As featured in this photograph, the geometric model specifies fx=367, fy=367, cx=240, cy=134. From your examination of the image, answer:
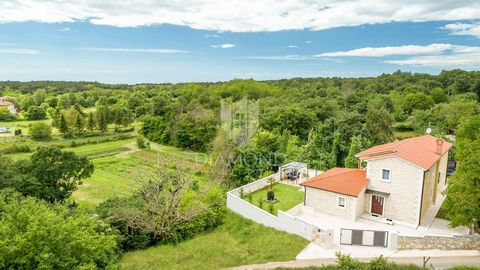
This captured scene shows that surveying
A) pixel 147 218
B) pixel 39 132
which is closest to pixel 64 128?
pixel 39 132

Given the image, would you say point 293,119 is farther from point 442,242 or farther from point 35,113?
point 35,113

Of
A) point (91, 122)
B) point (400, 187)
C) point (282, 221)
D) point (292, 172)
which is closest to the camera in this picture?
point (282, 221)

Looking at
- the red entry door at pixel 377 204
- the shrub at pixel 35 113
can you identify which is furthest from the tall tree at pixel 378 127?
the shrub at pixel 35 113

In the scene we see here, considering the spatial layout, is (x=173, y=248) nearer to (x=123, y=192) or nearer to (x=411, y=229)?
(x=411, y=229)

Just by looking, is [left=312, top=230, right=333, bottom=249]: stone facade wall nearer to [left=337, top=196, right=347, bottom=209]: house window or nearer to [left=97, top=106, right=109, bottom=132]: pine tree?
[left=337, top=196, right=347, bottom=209]: house window

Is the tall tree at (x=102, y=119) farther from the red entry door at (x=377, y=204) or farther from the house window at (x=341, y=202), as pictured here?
the red entry door at (x=377, y=204)

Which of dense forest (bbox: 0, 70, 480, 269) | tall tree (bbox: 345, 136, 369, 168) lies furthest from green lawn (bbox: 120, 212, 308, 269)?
tall tree (bbox: 345, 136, 369, 168)
